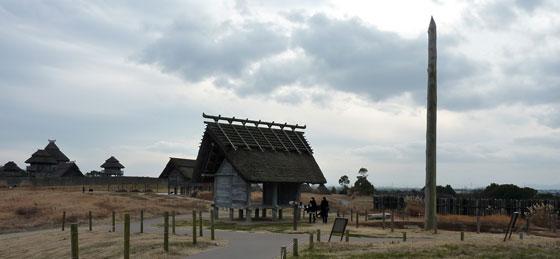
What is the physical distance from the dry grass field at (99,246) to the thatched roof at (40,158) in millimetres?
71230

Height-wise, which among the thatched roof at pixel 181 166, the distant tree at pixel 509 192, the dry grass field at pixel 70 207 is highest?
the thatched roof at pixel 181 166

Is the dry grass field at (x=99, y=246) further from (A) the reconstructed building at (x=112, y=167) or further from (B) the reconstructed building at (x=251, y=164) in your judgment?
(A) the reconstructed building at (x=112, y=167)

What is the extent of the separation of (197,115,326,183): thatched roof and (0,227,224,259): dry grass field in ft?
32.2

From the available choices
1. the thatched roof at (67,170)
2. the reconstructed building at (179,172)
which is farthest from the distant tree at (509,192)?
the thatched roof at (67,170)

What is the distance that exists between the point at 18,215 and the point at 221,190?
17.3m

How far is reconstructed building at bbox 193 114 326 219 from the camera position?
3638 cm

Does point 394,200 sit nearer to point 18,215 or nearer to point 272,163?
point 272,163

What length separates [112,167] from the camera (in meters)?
107

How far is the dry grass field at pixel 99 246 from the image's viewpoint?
20.9 meters

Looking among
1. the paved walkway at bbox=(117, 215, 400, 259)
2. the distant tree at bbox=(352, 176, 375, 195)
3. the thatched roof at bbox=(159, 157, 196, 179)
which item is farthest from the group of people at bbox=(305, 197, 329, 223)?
the distant tree at bbox=(352, 176, 375, 195)

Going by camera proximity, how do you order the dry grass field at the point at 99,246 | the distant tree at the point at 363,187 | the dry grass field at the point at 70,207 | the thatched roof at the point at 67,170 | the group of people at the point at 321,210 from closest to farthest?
the dry grass field at the point at 99,246 < the group of people at the point at 321,210 < the dry grass field at the point at 70,207 < the distant tree at the point at 363,187 < the thatched roof at the point at 67,170

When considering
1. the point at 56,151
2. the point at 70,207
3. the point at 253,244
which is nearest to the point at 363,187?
the point at 70,207

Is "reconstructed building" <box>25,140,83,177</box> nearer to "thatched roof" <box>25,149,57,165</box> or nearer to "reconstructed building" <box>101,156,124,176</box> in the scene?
"thatched roof" <box>25,149,57,165</box>

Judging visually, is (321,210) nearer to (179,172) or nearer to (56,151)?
(179,172)
